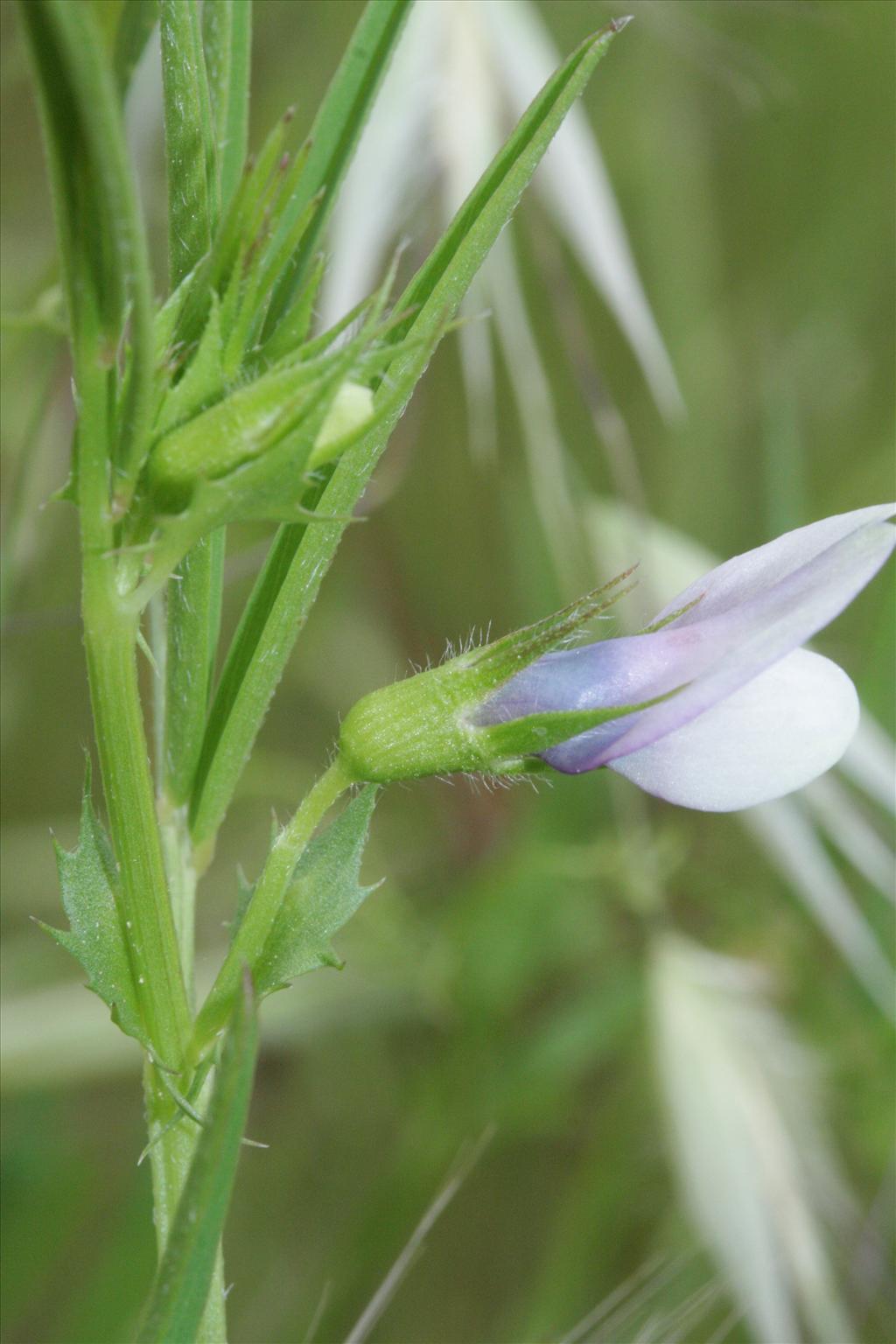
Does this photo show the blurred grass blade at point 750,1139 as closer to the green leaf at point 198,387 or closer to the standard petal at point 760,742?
the standard petal at point 760,742

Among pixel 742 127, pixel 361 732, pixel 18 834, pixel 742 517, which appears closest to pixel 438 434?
pixel 742 517

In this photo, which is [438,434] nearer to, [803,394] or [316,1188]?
[803,394]

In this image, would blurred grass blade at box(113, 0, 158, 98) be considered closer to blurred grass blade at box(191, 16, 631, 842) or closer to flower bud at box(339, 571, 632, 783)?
blurred grass blade at box(191, 16, 631, 842)

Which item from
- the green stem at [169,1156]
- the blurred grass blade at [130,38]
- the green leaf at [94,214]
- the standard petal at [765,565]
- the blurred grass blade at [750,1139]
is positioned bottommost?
the blurred grass blade at [750,1139]

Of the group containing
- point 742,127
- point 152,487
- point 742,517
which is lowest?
point 742,517

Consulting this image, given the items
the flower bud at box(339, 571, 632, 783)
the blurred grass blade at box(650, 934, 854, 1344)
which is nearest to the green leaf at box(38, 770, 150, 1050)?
the flower bud at box(339, 571, 632, 783)

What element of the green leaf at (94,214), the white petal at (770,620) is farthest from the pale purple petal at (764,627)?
the green leaf at (94,214)
